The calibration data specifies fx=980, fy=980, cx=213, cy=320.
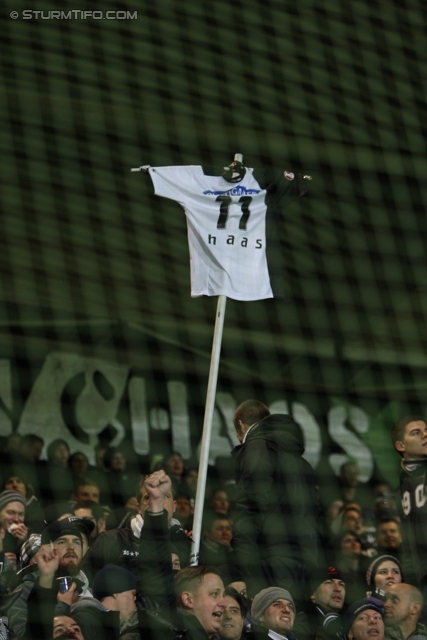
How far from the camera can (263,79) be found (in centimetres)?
655

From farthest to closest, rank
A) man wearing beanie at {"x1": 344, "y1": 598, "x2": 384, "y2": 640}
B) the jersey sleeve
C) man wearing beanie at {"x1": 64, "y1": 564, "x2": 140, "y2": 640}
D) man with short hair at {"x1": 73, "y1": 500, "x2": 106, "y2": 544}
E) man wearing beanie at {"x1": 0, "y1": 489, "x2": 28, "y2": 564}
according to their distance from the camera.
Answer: the jersey sleeve, man with short hair at {"x1": 73, "y1": 500, "x2": 106, "y2": 544}, man wearing beanie at {"x1": 0, "y1": 489, "x2": 28, "y2": 564}, man wearing beanie at {"x1": 344, "y1": 598, "x2": 384, "y2": 640}, man wearing beanie at {"x1": 64, "y1": 564, "x2": 140, "y2": 640}

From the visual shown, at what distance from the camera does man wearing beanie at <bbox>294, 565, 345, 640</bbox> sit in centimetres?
310

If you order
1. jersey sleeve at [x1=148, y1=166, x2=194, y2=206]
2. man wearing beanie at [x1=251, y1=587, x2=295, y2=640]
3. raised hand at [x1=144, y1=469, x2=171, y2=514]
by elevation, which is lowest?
man wearing beanie at [x1=251, y1=587, x2=295, y2=640]

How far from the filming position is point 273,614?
115 inches

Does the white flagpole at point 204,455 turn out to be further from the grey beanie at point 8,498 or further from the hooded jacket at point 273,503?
the grey beanie at point 8,498

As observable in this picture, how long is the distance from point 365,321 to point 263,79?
2057mm

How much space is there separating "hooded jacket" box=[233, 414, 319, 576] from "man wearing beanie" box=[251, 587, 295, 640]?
0.94ft

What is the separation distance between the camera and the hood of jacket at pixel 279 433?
3352 mm

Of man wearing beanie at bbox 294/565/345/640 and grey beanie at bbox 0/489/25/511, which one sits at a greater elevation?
grey beanie at bbox 0/489/25/511

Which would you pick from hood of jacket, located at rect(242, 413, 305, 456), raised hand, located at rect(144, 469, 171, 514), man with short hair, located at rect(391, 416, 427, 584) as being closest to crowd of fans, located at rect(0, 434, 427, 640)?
raised hand, located at rect(144, 469, 171, 514)

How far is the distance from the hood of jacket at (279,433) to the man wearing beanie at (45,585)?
2.38 feet

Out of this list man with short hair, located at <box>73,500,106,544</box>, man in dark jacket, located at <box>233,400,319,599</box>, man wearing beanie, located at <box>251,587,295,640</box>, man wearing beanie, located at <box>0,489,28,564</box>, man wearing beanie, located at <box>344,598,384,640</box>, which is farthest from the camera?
man with short hair, located at <box>73,500,106,544</box>

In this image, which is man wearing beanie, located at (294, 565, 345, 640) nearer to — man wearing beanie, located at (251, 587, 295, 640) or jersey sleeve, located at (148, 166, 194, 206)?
man wearing beanie, located at (251, 587, 295, 640)

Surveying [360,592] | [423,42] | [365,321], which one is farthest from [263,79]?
[360,592]
